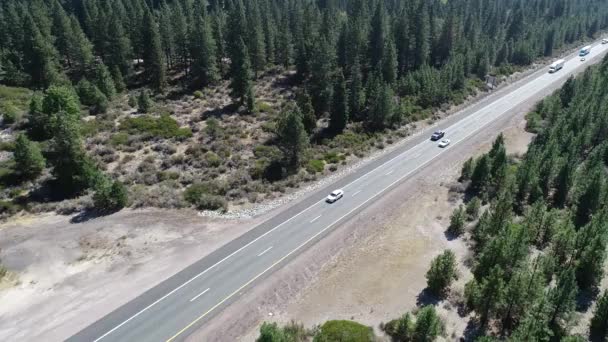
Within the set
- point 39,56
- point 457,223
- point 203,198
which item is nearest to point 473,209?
point 457,223

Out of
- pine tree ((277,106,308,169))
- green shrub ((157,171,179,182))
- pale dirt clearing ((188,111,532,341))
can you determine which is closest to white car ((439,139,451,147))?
pale dirt clearing ((188,111,532,341))

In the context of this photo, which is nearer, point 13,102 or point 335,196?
point 335,196

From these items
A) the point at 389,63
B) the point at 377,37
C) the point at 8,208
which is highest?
the point at 377,37

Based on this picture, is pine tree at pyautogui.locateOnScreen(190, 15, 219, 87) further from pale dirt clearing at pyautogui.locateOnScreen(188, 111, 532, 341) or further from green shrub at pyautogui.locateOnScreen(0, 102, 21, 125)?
pale dirt clearing at pyautogui.locateOnScreen(188, 111, 532, 341)

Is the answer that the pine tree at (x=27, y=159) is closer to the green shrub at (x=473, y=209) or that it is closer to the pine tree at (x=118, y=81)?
the pine tree at (x=118, y=81)

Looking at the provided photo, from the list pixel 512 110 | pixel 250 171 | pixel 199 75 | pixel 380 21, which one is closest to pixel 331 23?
pixel 380 21

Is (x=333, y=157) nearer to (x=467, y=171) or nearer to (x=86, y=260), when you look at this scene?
(x=467, y=171)

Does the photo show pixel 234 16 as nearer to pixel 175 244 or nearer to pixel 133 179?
pixel 133 179
